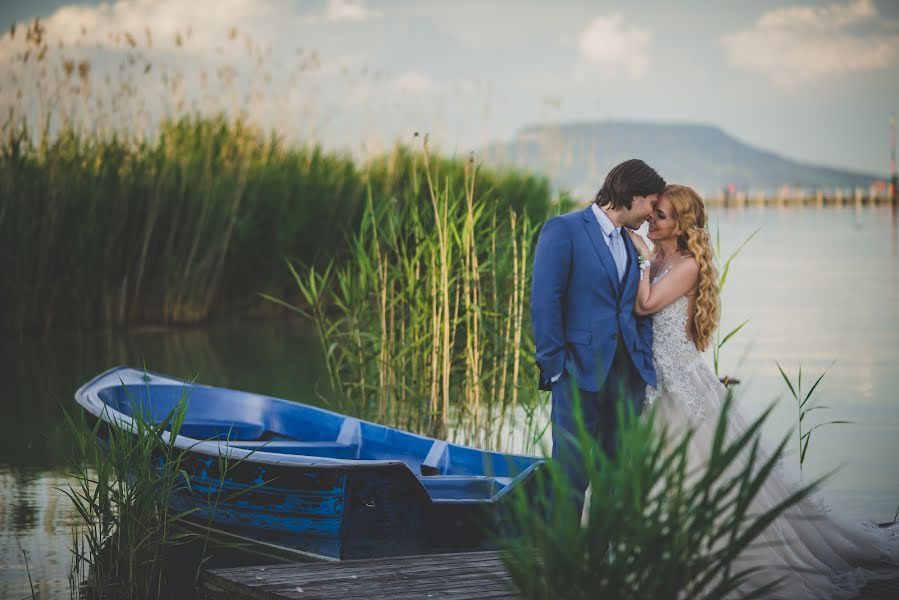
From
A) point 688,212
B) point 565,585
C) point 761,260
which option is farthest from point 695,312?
point 761,260

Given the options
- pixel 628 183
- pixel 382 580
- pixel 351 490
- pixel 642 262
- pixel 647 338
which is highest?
pixel 628 183

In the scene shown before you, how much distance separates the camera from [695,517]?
2.62m

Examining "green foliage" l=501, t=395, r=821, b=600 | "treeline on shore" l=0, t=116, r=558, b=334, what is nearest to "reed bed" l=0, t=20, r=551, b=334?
"treeline on shore" l=0, t=116, r=558, b=334

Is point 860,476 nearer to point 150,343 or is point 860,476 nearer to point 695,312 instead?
point 695,312

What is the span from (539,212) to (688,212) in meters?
11.5

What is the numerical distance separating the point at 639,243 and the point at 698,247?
7.5 inches

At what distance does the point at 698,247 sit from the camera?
152 inches

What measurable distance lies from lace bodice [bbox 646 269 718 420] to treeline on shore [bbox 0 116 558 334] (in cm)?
568

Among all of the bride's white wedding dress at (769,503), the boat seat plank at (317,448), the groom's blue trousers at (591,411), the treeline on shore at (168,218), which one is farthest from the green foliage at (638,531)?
the treeline on shore at (168,218)

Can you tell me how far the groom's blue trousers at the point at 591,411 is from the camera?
12.1 feet

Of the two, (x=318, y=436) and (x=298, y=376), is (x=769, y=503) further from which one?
(x=298, y=376)

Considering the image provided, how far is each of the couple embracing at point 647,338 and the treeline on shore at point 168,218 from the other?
18.6 feet

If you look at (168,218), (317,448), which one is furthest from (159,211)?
(317,448)

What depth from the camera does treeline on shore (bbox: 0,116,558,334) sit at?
35.2 feet
